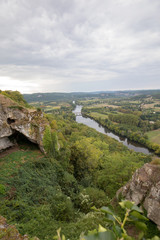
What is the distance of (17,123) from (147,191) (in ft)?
51.6

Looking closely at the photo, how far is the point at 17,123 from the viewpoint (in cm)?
1667

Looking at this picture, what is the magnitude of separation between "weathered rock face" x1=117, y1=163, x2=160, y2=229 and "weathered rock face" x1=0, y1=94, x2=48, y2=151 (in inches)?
493

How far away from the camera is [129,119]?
298 feet

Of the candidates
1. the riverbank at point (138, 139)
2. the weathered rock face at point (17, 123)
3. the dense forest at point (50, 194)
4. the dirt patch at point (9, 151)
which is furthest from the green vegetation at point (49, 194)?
the riverbank at point (138, 139)

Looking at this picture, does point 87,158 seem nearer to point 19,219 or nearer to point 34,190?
point 34,190

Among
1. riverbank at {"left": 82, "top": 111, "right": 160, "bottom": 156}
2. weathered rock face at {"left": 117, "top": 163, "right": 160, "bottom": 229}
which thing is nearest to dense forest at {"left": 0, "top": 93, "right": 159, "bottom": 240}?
weathered rock face at {"left": 117, "top": 163, "right": 160, "bottom": 229}

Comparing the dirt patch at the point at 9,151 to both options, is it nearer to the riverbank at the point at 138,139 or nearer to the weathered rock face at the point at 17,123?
the weathered rock face at the point at 17,123

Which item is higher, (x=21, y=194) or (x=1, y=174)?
(x=1, y=174)

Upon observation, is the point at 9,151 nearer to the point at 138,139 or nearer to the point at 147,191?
the point at 147,191

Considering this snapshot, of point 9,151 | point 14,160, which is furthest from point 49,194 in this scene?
point 9,151

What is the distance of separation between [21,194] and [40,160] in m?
4.78

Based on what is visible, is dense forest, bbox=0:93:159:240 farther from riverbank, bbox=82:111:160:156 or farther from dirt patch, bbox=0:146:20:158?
riverbank, bbox=82:111:160:156

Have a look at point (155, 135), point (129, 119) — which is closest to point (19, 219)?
point (155, 135)

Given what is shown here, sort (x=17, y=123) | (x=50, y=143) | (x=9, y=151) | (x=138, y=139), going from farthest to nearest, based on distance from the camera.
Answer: (x=138, y=139)
(x=50, y=143)
(x=9, y=151)
(x=17, y=123)
